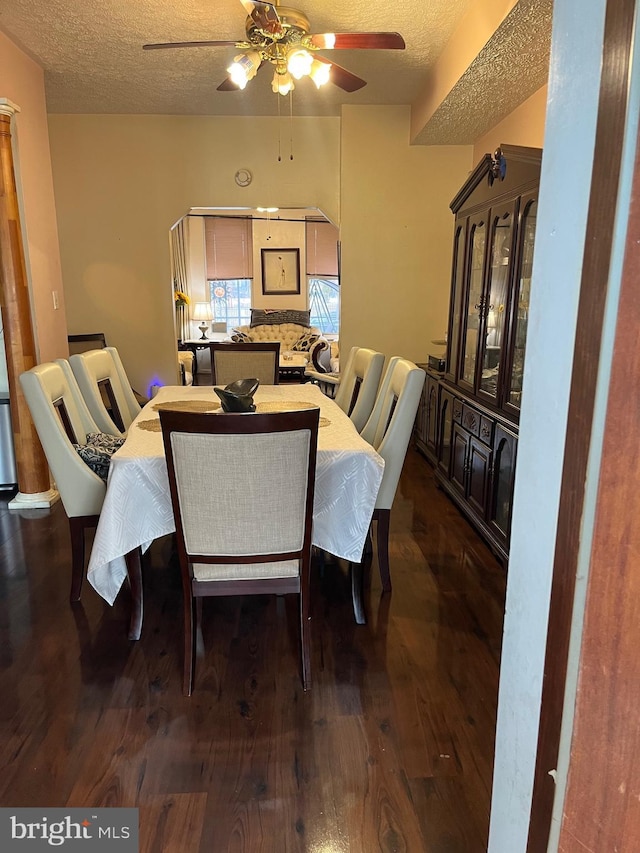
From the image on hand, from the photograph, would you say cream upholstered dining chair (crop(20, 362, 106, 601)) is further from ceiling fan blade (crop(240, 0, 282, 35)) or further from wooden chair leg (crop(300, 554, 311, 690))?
ceiling fan blade (crop(240, 0, 282, 35))

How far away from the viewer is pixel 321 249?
9.58 meters

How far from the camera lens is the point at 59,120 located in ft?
16.1

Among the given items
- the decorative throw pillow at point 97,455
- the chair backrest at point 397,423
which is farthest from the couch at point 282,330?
the decorative throw pillow at point 97,455

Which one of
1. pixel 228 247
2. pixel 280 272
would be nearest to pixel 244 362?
pixel 280 272

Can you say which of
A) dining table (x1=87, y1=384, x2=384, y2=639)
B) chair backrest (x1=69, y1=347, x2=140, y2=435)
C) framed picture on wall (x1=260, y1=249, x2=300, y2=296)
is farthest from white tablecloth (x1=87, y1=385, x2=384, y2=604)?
framed picture on wall (x1=260, y1=249, x2=300, y2=296)

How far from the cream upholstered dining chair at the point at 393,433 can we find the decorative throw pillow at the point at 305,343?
5783 mm

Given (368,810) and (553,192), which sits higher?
(553,192)

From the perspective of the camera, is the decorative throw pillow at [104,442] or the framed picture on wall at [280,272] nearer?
the decorative throw pillow at [104,442]

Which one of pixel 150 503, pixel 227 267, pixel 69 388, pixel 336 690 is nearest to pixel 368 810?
pixel 336 690

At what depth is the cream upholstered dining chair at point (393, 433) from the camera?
2344 millimetres

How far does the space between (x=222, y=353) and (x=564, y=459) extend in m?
3.44

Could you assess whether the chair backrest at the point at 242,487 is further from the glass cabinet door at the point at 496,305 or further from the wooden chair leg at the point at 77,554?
the glass cabinet door at the point at 496,305

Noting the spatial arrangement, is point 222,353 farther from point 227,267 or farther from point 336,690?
point 227,267

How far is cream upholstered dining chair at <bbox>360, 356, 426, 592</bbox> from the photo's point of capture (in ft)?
7.69
